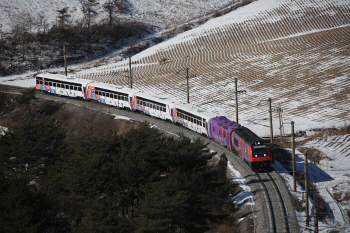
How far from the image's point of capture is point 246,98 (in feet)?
194

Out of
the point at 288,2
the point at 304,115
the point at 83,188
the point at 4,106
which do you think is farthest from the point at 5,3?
the point at 83,188

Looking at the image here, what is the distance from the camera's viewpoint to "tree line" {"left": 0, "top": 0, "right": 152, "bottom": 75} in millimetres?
91625

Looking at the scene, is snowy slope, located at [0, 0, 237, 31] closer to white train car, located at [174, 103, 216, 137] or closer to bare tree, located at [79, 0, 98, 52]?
bare tree, located at [79, 0, 98, 52]

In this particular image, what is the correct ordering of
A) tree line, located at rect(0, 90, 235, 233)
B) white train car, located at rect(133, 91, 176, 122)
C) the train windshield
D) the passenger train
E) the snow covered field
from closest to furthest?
tree line, located at rect(0, 90, 235, 233) → the train windshield → the passenger train → the snow covered field → white train car, located at rect(133, 91, 176, 122)

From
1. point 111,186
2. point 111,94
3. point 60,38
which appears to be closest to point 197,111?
point 111,94

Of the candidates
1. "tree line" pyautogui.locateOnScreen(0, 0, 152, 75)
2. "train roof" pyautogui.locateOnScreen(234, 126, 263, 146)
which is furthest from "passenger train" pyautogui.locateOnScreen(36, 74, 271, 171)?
"tree line" pyautogui.locateOnScreen(0, 0, 152, 75)

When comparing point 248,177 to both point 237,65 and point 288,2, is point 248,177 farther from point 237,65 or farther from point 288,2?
point 288,2

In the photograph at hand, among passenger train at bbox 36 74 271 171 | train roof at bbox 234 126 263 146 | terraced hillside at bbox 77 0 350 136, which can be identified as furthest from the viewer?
terraced hillside at bbox 77 0 350 136

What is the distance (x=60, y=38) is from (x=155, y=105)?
55703 mm

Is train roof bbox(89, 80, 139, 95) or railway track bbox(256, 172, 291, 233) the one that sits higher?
train roof bbox(89, 80, 139, 95)

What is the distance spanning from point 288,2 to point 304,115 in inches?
2497

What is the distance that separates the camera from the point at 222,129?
34.6 m

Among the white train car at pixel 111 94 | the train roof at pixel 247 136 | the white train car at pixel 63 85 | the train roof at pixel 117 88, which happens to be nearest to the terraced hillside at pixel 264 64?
the train roof at pixel 247 136

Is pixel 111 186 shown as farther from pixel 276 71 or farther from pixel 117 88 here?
pixel 276 71
